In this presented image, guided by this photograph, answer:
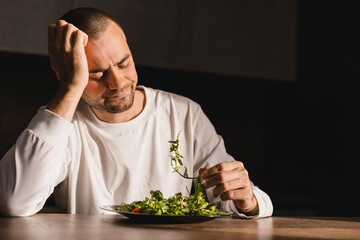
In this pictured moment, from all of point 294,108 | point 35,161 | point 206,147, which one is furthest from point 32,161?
point 294,108

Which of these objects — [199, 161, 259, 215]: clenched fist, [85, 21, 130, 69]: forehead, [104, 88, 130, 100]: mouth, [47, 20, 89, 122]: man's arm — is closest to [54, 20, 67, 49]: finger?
[47, 20, 89, 122]: man's arm

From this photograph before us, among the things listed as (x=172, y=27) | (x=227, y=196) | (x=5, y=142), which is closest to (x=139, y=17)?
(x=172, y=27)

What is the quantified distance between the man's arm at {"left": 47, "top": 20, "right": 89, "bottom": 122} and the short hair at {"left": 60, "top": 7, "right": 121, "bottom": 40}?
92mm

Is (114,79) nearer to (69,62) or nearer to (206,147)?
(69,62)

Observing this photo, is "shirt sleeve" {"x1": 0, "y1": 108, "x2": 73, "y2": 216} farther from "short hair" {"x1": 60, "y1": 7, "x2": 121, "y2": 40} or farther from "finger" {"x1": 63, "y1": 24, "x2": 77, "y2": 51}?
"short hair" {"x1": 60, "y1": 7, "x2": 121, "y2": 40}

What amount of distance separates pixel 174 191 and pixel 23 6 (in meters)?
1.33

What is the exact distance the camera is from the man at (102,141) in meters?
1.22

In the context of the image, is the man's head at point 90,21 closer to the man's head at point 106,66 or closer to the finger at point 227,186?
the man's head at point 106,66

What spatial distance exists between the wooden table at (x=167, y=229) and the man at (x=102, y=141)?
99mm

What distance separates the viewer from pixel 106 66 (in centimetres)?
145

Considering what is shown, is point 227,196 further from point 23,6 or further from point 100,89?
point 23,6

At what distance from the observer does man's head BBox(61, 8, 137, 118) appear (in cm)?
145

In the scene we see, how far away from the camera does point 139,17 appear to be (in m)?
2.57

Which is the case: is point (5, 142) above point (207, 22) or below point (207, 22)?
below
